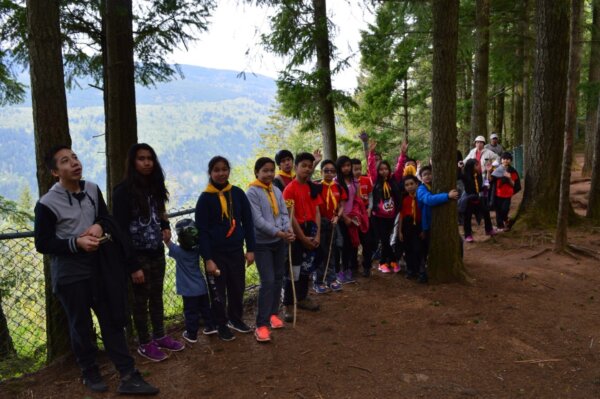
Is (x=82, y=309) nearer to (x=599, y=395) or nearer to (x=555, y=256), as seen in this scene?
(x=599, y=395)

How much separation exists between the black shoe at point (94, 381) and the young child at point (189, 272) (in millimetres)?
1008

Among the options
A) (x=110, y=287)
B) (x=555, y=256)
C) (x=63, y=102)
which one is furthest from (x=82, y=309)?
(x=555, y=256)

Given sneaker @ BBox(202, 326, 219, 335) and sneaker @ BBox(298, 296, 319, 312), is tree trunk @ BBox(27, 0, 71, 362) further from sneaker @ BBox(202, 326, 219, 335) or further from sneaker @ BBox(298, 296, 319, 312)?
sneaker @ BBox(298, 296, 319, 312)

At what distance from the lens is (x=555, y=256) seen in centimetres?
745

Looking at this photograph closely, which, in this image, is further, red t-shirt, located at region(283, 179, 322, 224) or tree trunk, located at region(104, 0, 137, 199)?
tree trunk, located at region(104, 0, 137, 199)

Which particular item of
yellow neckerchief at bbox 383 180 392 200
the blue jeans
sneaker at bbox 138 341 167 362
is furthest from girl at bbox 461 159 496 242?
sneaker at bbox 138 341 167 362

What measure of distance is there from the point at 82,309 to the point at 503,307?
4.54 metres

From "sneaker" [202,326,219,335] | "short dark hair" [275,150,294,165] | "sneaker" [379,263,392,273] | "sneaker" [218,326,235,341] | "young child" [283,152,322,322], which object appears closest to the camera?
"sneaker" [218,326,235,341]

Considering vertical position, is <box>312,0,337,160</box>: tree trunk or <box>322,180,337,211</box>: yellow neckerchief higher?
<box>312,0,337,160</box>: tree trunk

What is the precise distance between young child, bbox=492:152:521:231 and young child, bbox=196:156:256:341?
6.84 m

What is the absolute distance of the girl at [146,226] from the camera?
154 inches

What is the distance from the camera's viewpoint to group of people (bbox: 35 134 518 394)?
3406 mm

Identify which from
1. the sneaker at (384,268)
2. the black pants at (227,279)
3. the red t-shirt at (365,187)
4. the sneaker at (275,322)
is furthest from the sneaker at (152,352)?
the sneaker at (384,268)

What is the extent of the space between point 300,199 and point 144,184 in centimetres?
187
